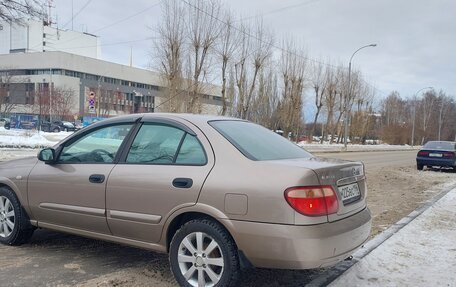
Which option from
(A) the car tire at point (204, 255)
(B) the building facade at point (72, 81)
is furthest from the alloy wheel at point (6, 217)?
(B) the building facade at point (72, 81)

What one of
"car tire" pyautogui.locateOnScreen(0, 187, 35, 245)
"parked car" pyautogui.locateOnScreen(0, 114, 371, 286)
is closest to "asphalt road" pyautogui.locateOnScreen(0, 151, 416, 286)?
"car tire" pyautogui.locateOnScreen(0, 187, 35, 245)

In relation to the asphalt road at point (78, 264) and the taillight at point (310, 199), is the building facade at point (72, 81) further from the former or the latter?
the taillight at point (310, 199)

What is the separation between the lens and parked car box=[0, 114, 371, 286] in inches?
134

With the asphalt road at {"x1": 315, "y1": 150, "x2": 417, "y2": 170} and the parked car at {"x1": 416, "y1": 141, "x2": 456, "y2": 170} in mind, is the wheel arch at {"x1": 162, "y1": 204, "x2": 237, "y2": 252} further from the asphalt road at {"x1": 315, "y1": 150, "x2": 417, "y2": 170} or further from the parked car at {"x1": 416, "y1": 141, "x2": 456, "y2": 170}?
the parked car at {"x1": 416, "y1": 141, "x2": 456, "y2": 170}

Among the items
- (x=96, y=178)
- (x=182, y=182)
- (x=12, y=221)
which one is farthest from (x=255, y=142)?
(x=12, y=221)

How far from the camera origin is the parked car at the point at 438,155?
1850 cm

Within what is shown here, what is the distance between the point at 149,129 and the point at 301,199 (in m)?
1.72

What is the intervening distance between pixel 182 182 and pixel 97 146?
1328 millimetres

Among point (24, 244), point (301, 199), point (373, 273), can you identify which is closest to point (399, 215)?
point (373, 273)

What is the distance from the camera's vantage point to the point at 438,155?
18.8 metres

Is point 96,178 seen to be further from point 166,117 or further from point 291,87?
point 291,87

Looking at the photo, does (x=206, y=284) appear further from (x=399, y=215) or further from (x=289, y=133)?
(x=289, y=133)

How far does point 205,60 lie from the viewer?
124 ft

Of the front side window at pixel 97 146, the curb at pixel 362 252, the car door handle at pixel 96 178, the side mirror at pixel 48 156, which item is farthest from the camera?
the side mirror at pixel 48 156
